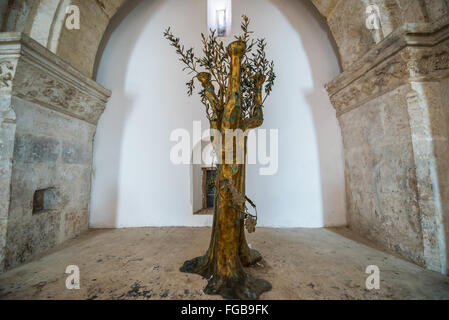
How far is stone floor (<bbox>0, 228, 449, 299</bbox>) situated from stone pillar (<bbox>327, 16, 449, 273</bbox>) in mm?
371

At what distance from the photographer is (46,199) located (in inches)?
111

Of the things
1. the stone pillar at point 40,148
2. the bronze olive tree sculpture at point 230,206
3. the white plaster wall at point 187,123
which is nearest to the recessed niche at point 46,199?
the stone pillar at point 40,148

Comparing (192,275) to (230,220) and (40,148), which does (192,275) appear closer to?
(230,220)

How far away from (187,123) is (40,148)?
91.6 inches

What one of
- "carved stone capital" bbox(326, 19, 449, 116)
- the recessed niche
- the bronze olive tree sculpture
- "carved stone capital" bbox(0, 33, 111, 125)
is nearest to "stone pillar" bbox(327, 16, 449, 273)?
"carved stone capital" bbox(326, 19, 449, 116)

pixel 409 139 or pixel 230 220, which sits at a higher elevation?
pixel 409 139

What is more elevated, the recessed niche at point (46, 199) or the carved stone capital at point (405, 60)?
the carved stone capital at point (405, 60)

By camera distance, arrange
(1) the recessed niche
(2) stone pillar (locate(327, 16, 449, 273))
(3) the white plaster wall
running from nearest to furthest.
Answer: (2) stone pillar (locate(327, 16, 449, 273))
(1) the recessed niche
(3) the white plaster wall

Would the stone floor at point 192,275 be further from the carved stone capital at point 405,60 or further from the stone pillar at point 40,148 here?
the carved stone capital at point 405,60

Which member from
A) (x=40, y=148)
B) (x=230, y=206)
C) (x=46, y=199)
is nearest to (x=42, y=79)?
(x=40, y=148)

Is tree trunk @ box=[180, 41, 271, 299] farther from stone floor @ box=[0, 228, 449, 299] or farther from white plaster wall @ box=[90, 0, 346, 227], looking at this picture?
white plaster wall @ box=[90, 0, 346, 227]

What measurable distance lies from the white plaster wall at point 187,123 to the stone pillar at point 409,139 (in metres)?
0.86

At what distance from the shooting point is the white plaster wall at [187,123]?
11.7 ft

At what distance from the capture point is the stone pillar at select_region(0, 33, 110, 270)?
2133 millimetres
